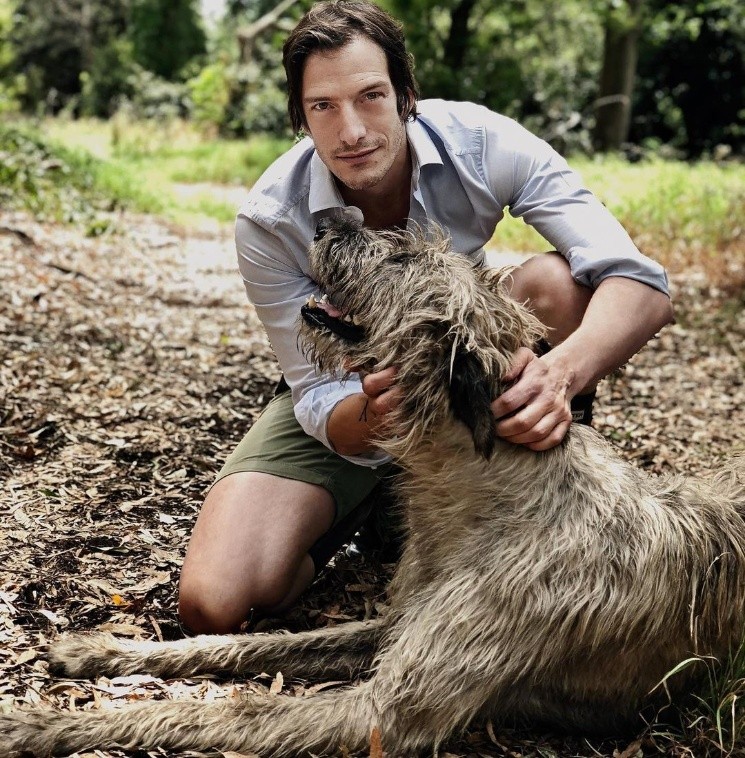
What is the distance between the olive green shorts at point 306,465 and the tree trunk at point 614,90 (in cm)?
1854

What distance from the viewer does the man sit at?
3438 mm

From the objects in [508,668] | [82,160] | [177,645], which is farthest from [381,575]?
[82,160]

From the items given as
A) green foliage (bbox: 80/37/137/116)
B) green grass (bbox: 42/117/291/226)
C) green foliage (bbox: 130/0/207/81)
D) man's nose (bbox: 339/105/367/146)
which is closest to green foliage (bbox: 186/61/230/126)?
green grass (bbox: 42/117/291/226)

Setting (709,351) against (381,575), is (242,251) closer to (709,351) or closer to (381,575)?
(381,575)

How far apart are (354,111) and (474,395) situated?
140 centimetres

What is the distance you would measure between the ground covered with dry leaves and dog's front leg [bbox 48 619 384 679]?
5 centimetres

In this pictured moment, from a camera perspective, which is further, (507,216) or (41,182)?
(507,216)

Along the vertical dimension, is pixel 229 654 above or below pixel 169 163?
below

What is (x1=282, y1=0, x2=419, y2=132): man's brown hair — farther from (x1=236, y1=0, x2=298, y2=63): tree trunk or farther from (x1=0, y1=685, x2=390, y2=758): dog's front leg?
(x1=236, y1=0, x2=298, y2=63): tree trunk

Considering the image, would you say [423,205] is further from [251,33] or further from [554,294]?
[251,33]

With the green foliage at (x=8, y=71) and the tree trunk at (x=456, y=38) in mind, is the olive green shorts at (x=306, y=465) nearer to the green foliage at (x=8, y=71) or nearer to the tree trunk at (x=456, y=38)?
the tree trunk at (x=456, y=38)

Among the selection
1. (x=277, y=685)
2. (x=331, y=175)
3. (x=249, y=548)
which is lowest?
(x=277, y=685)

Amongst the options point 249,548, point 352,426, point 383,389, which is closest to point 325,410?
point 352,426

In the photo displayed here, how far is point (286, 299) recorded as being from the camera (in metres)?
3.78
